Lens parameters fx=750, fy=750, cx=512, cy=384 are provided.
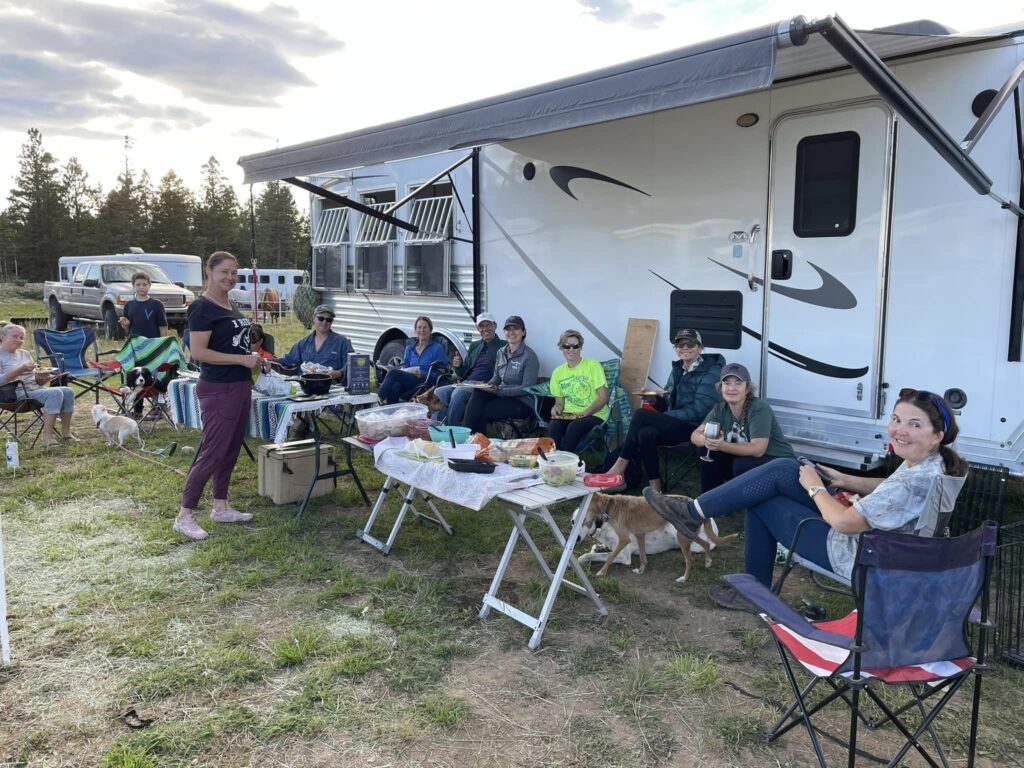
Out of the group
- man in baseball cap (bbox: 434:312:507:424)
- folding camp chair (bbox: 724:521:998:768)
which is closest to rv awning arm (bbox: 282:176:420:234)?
man in baseball cap (bbox: 434:312:507:424)

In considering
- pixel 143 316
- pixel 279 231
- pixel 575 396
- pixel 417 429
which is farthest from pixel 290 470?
pixel 279 231

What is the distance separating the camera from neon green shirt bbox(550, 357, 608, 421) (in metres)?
4.93

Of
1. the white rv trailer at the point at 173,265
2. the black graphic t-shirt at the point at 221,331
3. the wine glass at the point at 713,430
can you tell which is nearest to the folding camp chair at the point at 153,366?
the black graphic t-shirt at the point at 221,331

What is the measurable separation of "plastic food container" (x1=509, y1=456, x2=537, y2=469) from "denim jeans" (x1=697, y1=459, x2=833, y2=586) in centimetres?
72

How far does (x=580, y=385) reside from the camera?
4.98m

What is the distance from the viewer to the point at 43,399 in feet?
19.4

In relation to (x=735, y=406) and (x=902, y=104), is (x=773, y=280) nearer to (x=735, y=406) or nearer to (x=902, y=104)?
(x=735, y=406)

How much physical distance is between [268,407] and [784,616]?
12.2 feet

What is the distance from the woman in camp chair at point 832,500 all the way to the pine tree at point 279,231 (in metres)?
48.0

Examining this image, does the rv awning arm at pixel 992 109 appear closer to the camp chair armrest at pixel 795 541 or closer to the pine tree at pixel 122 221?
the camp chair armrest at pixel 795 541

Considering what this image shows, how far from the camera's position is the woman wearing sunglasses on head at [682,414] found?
4.40 metres

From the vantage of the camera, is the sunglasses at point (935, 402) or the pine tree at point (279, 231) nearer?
the sunglasses at point (935, 402)

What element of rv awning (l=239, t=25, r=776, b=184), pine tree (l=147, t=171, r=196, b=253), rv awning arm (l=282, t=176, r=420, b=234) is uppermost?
pine tree (l=147, t=171, r=196, b=253)

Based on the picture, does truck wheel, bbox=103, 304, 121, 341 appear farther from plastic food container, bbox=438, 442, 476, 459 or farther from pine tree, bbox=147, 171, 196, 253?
pine tree, bbox=147, 171, 196, 253
